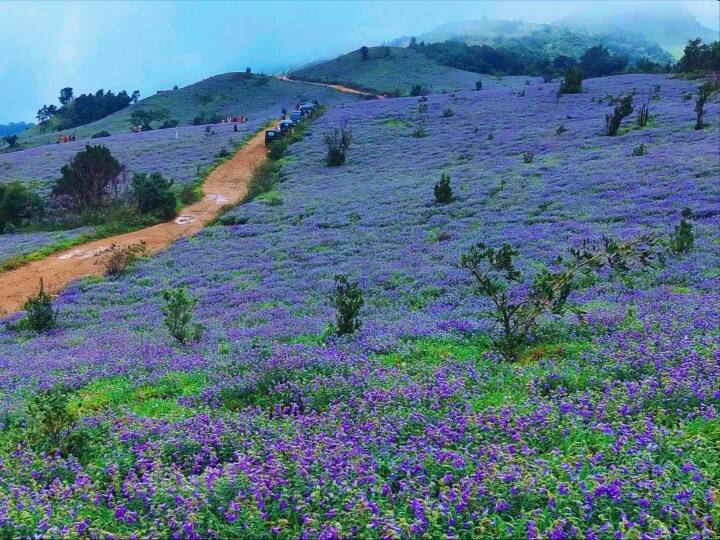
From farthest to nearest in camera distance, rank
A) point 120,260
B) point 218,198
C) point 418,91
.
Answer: point 418,91 → point 218,198 → point 120,260

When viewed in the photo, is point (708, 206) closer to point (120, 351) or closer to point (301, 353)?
point (301, 353)

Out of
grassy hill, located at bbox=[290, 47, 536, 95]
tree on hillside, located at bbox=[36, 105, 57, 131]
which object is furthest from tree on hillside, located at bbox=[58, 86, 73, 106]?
grassy hill, located at bbox=[290, 47, 536, 95]

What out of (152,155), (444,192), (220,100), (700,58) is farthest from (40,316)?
(220,100)

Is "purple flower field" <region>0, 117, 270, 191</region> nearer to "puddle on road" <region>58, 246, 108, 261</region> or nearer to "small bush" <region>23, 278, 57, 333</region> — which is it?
"puddle on road" <region>58, 246, 108, 261</region>

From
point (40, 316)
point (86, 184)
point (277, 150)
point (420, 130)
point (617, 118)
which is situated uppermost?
point (420, 130)

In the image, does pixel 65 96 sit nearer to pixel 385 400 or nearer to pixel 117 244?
pixel 117 244

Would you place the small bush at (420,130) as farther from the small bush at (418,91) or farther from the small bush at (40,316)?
the small bush at (40,316)

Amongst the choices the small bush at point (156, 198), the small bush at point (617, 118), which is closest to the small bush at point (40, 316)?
the small bush at point (156, 198)
